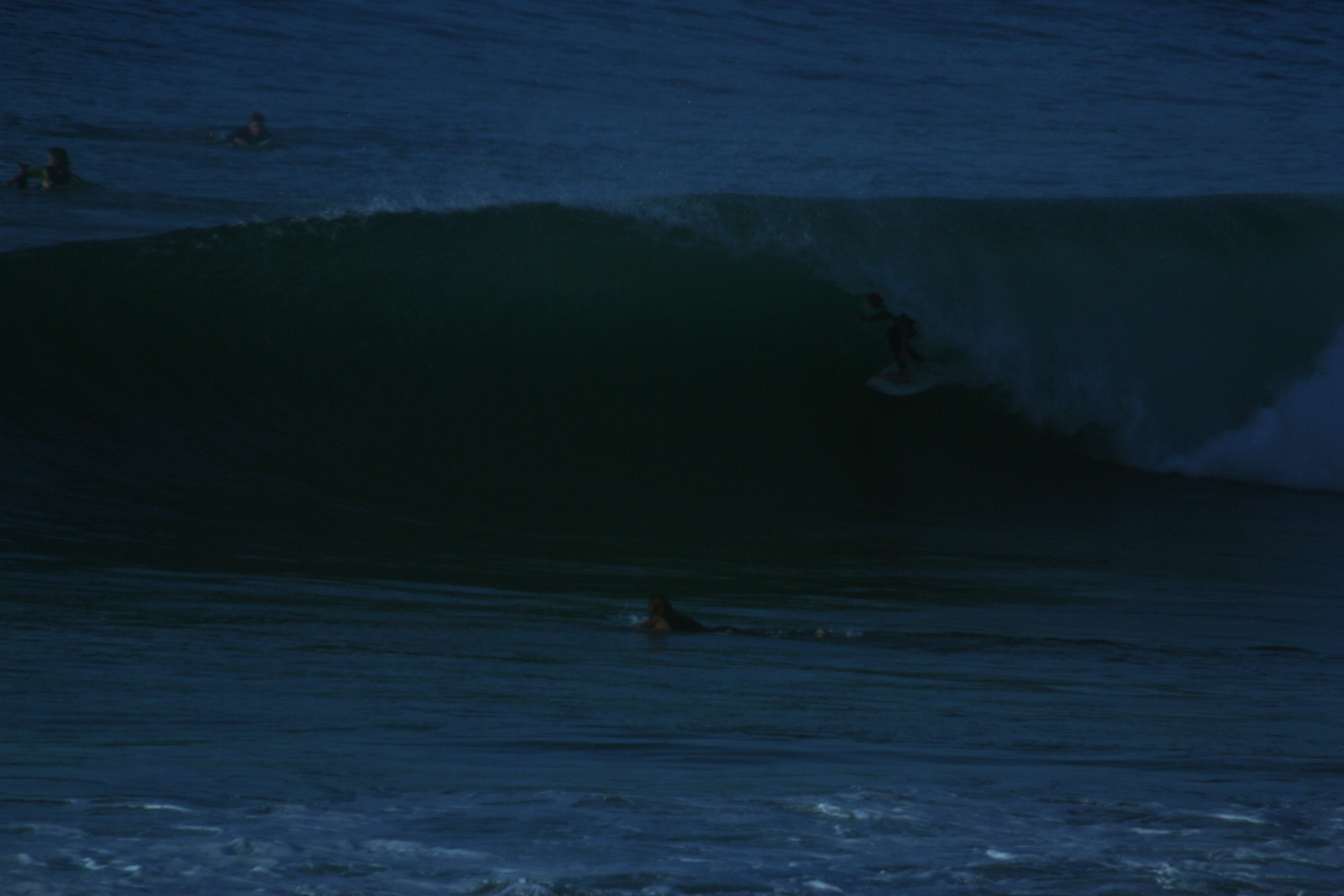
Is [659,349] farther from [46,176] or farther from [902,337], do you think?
[46,176]

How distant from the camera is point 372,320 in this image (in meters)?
12.5

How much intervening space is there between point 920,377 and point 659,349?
222cm

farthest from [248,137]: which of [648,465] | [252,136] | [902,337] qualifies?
[648,465]

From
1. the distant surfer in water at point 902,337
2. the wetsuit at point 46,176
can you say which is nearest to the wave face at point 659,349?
the distant surfer in water at point 902,337

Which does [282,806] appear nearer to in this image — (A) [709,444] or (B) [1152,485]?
(A) [709,444]

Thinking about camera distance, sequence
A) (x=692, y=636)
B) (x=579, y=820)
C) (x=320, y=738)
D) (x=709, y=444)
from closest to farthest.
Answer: (x=579, y=820) → (x=320, y=738) → (x=692, y=636) → (x=709, y=444)

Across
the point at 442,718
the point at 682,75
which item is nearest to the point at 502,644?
the point at 442,718

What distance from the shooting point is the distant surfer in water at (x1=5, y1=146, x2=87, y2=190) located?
571 inches

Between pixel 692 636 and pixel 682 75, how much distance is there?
17.1 metres

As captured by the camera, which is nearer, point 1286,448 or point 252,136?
point 1286,448

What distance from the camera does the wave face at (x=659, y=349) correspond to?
34.4 feet

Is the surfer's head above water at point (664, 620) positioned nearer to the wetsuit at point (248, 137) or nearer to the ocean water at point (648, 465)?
the ocean water at point (648, 465)

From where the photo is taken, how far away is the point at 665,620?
671 cm

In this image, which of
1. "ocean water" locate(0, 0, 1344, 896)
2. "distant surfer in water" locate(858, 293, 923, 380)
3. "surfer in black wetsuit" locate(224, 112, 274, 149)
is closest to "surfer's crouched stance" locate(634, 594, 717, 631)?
"ocean water" locate(0, 0, 1344, 896)
